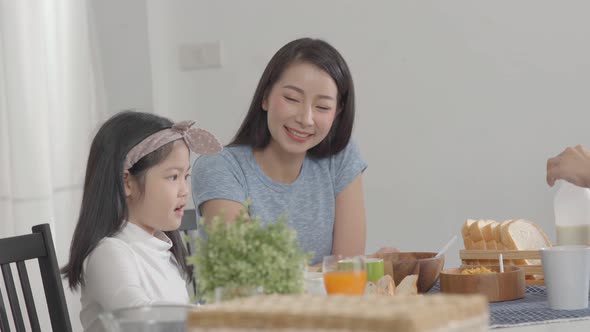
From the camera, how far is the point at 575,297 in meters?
1.39

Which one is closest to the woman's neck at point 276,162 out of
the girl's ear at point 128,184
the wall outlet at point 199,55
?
the girl's ear at point 128,184

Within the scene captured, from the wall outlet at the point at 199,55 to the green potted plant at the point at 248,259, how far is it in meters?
2.39

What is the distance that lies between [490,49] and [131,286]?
1.95 metres

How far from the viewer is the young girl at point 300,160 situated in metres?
1.92

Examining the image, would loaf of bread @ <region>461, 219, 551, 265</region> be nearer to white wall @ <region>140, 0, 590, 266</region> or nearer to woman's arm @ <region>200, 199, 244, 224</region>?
woman's arm @ <region>200, 199, 244, 224</region>

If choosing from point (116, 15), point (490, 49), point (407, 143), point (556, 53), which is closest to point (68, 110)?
point (116, 15)

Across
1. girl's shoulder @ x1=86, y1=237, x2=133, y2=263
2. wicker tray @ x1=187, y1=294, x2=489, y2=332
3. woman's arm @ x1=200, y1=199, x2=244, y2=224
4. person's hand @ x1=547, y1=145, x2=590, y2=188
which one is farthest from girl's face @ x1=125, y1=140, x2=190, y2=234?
wicker tray @ x1=187, y1=294, x2=489, y2=332

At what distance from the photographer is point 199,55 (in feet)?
10.6

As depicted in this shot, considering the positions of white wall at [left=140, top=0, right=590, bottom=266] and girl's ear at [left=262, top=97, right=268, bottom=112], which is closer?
girl's ear at [left=262, top=97, right=268, bottom=112]

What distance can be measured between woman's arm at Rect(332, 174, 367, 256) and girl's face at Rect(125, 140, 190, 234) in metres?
0.52

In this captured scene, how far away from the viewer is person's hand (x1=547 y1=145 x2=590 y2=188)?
1703 mm

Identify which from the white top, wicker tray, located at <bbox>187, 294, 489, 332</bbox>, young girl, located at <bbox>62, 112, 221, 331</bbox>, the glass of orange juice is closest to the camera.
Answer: wicker tray, located at <bbox>187, 294, 489, 332</bbox>

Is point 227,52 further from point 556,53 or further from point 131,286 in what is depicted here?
point 131,286

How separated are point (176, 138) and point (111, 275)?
0.34m
